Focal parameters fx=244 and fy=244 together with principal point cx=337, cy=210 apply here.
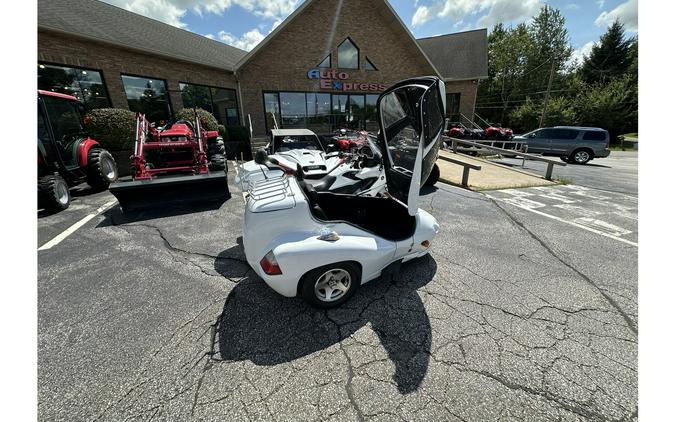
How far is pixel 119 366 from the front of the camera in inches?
76.0

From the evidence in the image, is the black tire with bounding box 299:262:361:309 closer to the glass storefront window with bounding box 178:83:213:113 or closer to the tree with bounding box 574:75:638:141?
the glass storefront window with bounding box 178:83:213:113

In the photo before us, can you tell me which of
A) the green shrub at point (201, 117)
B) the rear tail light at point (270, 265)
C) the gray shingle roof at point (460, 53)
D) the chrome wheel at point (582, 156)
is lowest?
the rear tail light at point (270, 265)

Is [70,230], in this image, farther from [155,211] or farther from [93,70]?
[93,70]

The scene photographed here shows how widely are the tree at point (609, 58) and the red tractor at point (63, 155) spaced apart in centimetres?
5100

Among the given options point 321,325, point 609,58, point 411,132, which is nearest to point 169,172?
point 321,325

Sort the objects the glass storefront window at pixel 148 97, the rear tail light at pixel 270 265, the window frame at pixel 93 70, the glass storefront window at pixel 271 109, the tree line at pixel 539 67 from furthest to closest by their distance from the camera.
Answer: the tree line at pixel 539 67, the glass storefront window at pixel 271 109, the glass storefront window at pixel 148 97, the window frame at pixel 93 70, the rear tail light at pixel 270 265

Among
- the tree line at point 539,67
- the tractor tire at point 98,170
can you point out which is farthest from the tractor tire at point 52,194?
the tree line at point 539,67

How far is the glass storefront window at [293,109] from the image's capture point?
15.5 m

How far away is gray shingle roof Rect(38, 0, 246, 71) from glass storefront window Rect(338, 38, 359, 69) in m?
6.77

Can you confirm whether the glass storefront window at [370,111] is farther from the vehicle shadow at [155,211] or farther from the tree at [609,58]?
the tree at [609,58]

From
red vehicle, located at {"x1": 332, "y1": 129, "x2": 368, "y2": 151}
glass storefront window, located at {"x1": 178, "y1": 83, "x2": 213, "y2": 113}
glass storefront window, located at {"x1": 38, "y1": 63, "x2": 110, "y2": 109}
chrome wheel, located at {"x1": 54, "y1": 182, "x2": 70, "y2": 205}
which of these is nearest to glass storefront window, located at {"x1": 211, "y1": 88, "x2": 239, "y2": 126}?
glass storefront window, located at {"x1": 178, "y1": 83, "x2": 213, "y2": 113}

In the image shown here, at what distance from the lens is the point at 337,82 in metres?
16.1

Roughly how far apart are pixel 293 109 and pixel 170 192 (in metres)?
12.3

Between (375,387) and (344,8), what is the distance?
1953 cm
